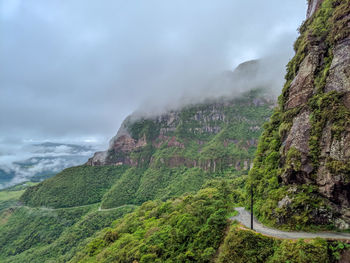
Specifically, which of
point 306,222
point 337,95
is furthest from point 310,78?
point 306,222

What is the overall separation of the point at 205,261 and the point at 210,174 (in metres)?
95.6

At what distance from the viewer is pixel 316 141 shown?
20.8 m

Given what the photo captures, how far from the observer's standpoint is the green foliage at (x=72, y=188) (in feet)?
390

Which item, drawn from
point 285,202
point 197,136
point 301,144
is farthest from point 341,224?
point 197,136

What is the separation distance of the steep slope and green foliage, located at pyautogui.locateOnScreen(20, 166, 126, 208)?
414 ft

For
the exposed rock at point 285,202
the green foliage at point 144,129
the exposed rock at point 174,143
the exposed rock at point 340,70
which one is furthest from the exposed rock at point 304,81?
the green foliage at point 144,129

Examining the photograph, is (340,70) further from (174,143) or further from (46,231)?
(174,143)

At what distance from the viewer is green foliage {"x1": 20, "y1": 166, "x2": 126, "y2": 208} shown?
11881 centimetres

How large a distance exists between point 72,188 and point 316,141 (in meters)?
143

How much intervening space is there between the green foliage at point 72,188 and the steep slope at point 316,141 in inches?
4962

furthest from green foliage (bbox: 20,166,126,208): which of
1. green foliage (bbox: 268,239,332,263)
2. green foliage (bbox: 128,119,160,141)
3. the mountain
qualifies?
green foliage (bbox: 268,239,332,263)

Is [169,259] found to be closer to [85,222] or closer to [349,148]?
[349,148]

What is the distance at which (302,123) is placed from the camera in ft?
75.9

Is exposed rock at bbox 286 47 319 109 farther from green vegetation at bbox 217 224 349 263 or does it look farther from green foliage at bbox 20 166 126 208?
green foliage at bbox 20 166 126 208
